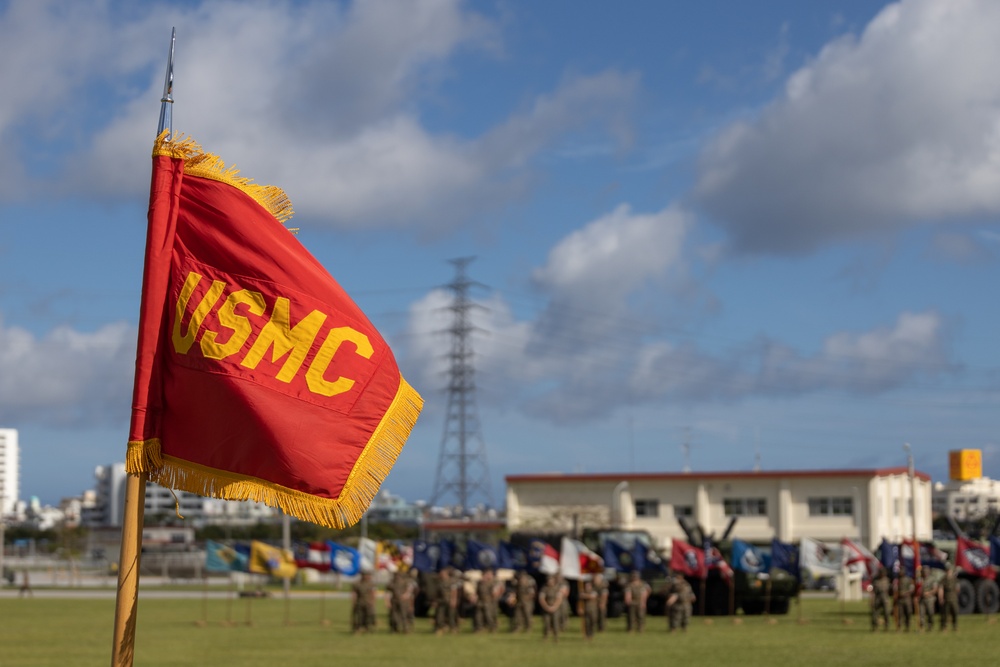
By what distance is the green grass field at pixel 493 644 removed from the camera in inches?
812

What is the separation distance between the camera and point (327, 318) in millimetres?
6020

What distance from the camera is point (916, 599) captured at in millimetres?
26859

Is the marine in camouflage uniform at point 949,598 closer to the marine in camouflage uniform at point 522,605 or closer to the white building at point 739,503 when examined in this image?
the marine in camouflage uniform at point 522,605

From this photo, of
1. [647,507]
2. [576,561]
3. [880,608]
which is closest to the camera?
[880,608]

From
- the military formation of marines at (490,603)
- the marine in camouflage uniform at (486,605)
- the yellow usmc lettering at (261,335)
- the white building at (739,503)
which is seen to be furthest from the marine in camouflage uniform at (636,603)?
the white building at (739,503)

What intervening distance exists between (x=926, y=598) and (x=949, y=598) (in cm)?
50

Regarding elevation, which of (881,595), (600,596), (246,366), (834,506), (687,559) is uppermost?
(834,506)

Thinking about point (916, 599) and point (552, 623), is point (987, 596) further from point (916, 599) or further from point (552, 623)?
point (552, 623)

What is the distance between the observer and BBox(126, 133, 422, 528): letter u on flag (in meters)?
5.80

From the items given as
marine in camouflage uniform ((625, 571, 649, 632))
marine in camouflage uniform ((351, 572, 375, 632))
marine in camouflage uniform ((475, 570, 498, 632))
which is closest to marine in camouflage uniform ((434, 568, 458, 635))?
marine in camouflage uniform ((475, 570, 498, 632))

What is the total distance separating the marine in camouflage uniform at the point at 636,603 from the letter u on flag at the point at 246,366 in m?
21.6

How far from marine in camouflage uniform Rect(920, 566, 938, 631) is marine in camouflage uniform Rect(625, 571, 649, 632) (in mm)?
5615

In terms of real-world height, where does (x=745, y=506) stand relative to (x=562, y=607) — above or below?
above

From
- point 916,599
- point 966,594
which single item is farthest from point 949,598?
point 966,594
